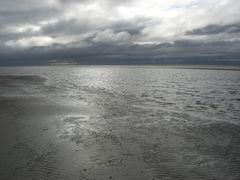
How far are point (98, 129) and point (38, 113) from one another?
7.97 metres

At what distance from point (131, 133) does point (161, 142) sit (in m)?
2.57

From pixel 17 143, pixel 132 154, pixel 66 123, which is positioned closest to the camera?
pixel 132 154

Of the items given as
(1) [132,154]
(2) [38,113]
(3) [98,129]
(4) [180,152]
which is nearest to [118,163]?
(1) [132,154]

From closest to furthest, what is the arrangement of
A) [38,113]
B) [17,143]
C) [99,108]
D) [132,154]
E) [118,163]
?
[118,163], [132,154], [17,143], [38,113], [99,108]

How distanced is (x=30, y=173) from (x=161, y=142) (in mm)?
7824

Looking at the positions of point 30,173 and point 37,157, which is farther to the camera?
point 37,157

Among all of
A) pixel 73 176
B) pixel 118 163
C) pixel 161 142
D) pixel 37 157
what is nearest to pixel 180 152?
pixel 161 142

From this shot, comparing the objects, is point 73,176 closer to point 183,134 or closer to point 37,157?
point 37,157

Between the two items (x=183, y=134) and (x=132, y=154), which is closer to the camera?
(x=132, y=154)

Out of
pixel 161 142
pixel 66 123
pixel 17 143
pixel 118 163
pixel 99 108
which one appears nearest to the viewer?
pixel 118 163

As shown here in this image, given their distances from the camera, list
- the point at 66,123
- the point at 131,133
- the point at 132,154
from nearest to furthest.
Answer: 1. the point at 132,154
2. the point at 131,133
3. the point at 66,123

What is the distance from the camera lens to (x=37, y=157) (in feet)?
40.0

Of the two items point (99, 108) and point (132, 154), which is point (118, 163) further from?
point (99, 108)

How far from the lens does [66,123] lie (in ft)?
65.6
